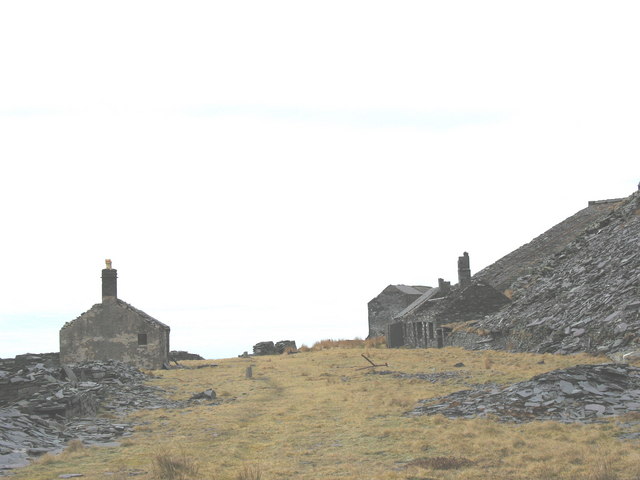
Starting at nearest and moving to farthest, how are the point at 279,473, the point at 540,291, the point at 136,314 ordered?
the point at 279,473
the point at 540,291
the point at 136,314

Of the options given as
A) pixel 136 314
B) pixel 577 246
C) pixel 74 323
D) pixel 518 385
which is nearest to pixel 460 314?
pixel 577 246

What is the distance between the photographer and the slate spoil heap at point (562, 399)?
15.0m

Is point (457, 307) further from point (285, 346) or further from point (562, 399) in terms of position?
point (562, 399)

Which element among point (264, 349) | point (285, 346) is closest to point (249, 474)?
point (264, 349)

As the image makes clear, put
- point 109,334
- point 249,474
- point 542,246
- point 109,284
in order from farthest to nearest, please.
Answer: point 542,246, point 109,284, point 109,334, point 249,474

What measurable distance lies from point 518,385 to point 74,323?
107ft

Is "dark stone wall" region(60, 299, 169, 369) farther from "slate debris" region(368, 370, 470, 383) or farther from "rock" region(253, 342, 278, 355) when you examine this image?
"rock" region(253, 342, 278, 355)

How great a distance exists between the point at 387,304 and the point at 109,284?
4462 centimetres

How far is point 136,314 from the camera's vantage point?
142ft

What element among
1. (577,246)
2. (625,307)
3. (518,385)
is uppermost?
(577,246)

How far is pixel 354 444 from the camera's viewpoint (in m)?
14.3

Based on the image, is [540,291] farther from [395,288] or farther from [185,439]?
[395,288]

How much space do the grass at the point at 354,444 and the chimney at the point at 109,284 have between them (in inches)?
844

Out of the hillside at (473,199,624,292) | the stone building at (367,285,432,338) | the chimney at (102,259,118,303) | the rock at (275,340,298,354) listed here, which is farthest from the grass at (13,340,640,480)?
the stone building at (367,285,432,338)
